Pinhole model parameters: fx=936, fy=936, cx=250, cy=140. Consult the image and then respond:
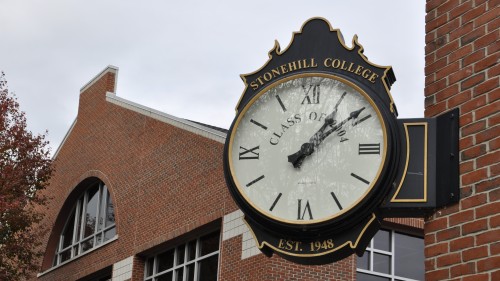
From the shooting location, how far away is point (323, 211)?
626cm

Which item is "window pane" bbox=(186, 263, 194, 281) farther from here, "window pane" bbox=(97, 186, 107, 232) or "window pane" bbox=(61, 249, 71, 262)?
"window pane" bbox=(61, 249, 71, 262)

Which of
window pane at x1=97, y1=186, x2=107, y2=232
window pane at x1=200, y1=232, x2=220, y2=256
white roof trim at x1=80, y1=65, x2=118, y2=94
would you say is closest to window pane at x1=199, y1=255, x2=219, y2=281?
window pane at x1=200, y1=232, x2=220, y2=256

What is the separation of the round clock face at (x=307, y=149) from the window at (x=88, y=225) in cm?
1887

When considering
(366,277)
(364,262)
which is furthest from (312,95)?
(364,262)

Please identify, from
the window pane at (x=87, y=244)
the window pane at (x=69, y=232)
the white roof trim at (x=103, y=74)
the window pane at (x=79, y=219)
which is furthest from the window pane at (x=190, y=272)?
the white roof trim at (x=103, y=74)

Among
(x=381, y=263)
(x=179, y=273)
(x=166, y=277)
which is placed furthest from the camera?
(x=166, y=277)

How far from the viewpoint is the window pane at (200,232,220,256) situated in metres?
20.8

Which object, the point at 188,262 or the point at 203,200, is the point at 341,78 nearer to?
the point at 203,200

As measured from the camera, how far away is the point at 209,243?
21.1 meters

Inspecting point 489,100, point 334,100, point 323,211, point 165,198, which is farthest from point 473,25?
point 165,198

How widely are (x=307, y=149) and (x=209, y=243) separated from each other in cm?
1488

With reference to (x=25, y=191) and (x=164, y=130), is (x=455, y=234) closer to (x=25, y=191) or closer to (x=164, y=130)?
(x=164, y=130)

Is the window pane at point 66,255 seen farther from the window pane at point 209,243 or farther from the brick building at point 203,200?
the window pane at point 209,243

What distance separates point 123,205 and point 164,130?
245 cm
